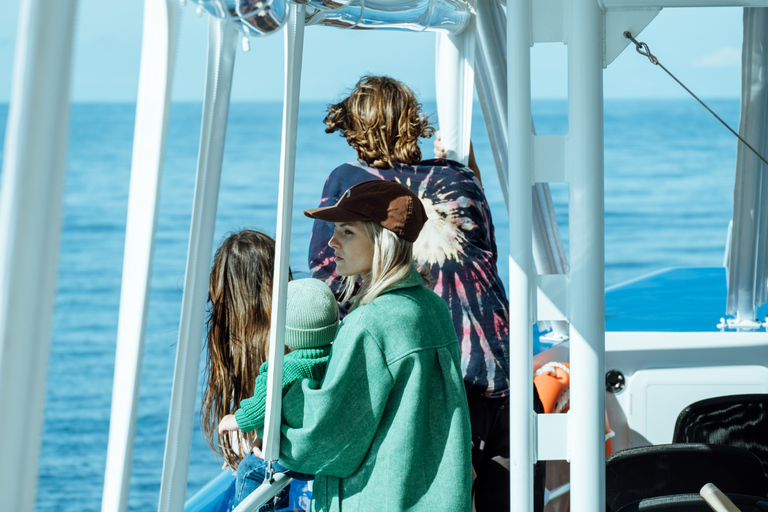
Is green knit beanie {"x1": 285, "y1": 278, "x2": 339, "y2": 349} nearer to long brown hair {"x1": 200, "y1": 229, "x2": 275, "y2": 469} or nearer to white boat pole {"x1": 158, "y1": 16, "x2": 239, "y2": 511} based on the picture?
long brown hair {"x1": 200, "y1": 229, "x2": 275, "y2": 469}

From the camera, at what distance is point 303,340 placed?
173 cm

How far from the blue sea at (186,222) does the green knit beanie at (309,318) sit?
39.6ft

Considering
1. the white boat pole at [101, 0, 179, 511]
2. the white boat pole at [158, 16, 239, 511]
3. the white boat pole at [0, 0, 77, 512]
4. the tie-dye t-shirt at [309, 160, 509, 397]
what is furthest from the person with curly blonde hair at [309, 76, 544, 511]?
the white boat pole at [0, 0, 77, 512]

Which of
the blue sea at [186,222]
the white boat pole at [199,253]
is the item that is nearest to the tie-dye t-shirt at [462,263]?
the white boat pole at [199,253]

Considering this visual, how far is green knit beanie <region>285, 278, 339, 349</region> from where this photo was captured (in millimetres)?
1717

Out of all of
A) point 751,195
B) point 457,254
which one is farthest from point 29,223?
point 751,195

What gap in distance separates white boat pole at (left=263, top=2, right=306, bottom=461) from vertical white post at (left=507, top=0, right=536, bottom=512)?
16.1 inches

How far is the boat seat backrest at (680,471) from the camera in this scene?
7.14ft

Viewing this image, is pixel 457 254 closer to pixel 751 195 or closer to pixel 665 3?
pixel 665 3

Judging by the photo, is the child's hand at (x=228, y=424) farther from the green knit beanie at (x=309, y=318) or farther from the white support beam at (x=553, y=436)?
the white support beam at (x=553, y=436)

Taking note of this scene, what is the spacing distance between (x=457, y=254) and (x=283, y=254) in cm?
61

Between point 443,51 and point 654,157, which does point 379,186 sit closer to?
point 443,51

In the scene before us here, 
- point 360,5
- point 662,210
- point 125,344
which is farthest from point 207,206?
point 662,210

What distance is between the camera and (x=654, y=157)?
3650 cm
